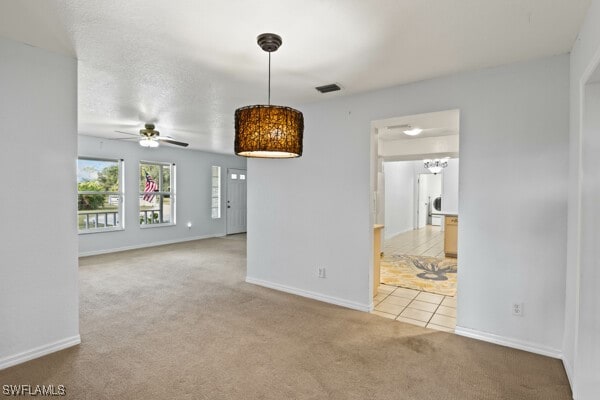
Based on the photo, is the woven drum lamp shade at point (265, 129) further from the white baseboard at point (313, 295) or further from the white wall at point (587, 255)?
the white baseboard at point (313, 295)

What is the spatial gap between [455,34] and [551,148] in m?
1.26

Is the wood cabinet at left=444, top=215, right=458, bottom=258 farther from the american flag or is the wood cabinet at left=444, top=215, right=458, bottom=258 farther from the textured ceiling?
the american flag

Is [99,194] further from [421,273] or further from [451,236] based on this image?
[451,236]

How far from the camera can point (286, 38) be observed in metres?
2.41

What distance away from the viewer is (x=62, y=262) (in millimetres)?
2760

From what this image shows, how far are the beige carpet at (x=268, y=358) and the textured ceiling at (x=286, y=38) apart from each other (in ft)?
8.15

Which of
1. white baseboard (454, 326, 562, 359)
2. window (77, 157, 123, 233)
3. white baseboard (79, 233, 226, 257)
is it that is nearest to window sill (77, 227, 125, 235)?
window (77, 157, 123, 233)

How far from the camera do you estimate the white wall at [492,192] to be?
8.66 feet

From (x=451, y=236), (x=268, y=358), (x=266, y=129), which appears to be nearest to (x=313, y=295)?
(x=268, y=358)

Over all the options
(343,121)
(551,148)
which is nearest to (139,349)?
(343,121)

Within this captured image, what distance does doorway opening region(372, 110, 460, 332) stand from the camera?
3678 mm

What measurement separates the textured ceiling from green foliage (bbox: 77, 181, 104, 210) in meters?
3.58

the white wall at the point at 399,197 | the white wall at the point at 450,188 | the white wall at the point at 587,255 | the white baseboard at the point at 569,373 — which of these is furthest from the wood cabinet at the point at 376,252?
the white wall at the point at 450,188

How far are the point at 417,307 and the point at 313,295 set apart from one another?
1.25 m
